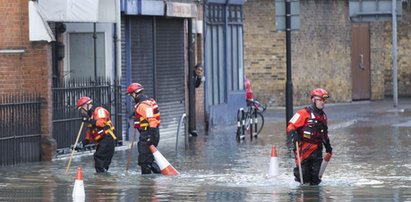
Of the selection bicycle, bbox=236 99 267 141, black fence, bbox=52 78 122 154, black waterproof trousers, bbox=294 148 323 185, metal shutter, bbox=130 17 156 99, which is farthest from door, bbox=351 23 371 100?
black waterproof trousers, bbox=294 148 323 185

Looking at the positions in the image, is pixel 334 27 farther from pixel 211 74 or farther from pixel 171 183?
pixel 171 183

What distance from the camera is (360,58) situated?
48688mm

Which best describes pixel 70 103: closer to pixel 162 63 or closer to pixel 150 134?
pixel 150 134

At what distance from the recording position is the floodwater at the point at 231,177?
18.2 m

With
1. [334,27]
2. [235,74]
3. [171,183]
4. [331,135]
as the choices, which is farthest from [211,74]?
[171,183]

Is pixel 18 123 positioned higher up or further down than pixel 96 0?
further down

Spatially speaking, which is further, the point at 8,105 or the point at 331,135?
the point at 331,135

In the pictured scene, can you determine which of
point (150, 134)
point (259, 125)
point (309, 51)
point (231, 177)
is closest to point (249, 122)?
point (259, 125)

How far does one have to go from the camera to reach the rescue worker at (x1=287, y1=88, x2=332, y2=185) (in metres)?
19.0

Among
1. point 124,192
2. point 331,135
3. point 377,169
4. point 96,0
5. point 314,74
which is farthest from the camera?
point 314,74

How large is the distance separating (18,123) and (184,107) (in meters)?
9.40

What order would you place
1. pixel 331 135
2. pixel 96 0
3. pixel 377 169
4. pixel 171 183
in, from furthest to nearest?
1. pixel 331 135
2. pixel 96 0
3. pixel 377 169
4. pixel 171 183

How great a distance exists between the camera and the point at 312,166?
1919 cm

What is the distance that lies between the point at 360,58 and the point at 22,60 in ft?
82.5
